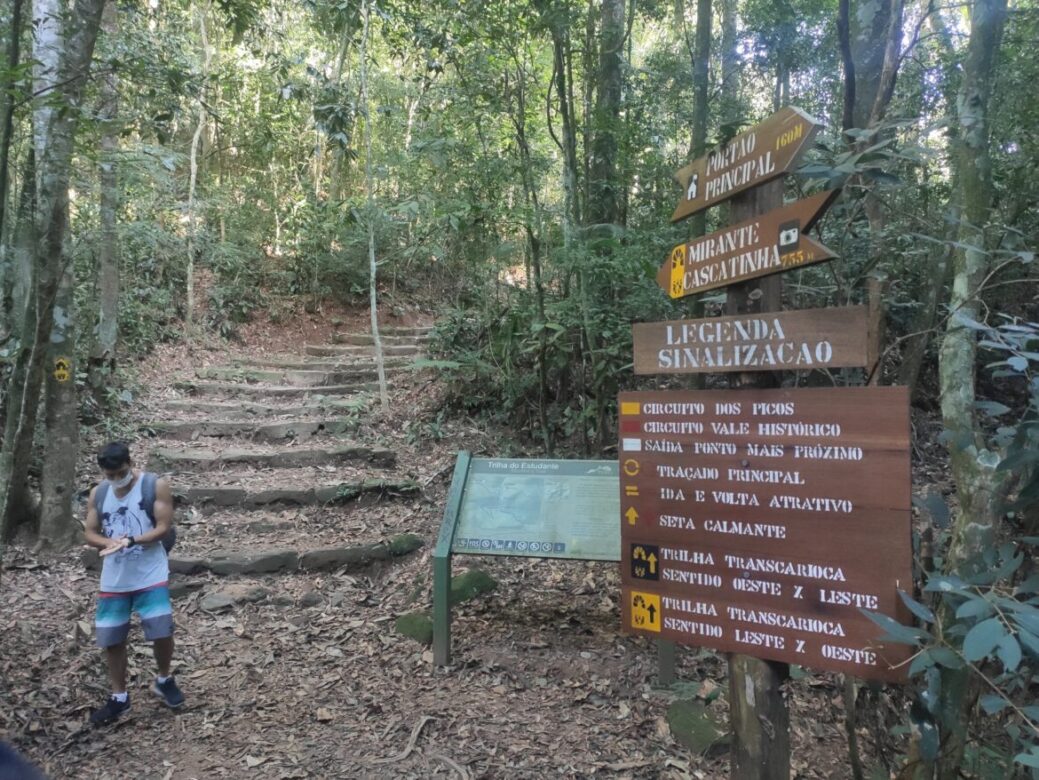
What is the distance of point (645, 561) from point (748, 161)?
1.57 metres

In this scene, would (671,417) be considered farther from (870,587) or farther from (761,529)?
(870,587)

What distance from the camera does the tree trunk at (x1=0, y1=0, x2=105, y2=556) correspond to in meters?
4.40

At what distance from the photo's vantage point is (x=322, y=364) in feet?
37.0

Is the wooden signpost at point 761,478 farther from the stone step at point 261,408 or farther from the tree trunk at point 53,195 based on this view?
Answer: the stone step at point 261,408

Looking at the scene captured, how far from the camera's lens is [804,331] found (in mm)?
2250

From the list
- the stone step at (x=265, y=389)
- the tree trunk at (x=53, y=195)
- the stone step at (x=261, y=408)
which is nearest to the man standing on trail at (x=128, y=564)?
the tree trunk at (x=53, y=195)

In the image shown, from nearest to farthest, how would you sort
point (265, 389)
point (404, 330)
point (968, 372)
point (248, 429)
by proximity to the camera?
point (968, 372)
point (248, 429)
point (265, 389)
point (404, 330)

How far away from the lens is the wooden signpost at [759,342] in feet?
7.09

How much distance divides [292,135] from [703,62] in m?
11.6

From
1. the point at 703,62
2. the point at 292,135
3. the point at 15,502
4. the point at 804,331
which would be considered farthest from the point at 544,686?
the point at 292,135

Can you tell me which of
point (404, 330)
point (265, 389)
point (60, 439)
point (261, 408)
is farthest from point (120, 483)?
point (404, 330)

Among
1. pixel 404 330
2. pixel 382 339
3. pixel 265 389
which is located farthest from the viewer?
pixel 404 330

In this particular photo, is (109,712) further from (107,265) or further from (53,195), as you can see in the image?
(107,265)

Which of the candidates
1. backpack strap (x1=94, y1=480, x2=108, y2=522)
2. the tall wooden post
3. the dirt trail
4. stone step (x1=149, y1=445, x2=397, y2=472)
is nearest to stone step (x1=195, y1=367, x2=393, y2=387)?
stone step (x1=149, y1=445, x2=397, y2=472)
